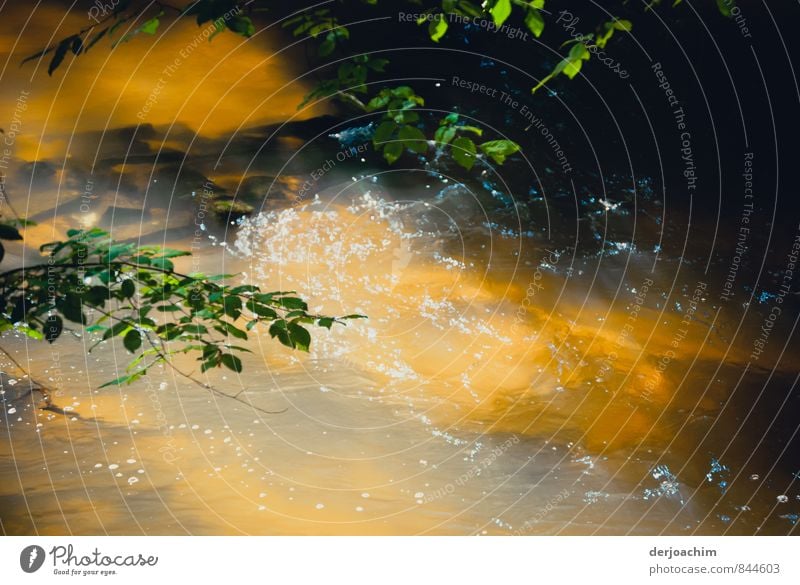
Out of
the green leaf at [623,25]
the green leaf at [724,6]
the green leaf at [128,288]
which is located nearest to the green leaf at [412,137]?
the green leaf at [128,288]

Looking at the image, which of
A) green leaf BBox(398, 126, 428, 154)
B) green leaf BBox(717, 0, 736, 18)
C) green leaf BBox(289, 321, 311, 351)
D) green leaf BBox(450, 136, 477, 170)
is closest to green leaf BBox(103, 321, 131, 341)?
green leaf BBox(289, 321, 311, 351)

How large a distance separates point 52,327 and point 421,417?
42.1 inches

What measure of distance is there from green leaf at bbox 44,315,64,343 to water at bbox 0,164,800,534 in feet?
1.75

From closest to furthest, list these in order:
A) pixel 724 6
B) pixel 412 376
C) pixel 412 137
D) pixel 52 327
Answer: pixel 52 327, pixel 412 137, pixel 412 376, pixel 724 6

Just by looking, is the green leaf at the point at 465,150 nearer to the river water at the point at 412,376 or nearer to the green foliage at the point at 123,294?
the green foliage at the point at 123,294

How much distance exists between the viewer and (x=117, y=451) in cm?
183

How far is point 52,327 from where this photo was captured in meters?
1.42

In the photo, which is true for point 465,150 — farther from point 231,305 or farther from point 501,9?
point 231,305

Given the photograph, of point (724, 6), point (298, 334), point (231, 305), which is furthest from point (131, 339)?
point (724, 6)

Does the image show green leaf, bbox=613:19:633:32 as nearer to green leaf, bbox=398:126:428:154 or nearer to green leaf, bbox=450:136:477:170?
green leaf, bbox=450:136:477:170

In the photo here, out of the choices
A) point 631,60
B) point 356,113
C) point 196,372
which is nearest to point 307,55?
point 356,113

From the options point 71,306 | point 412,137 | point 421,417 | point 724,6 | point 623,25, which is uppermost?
point 724,6

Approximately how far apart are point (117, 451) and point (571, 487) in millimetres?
1312
